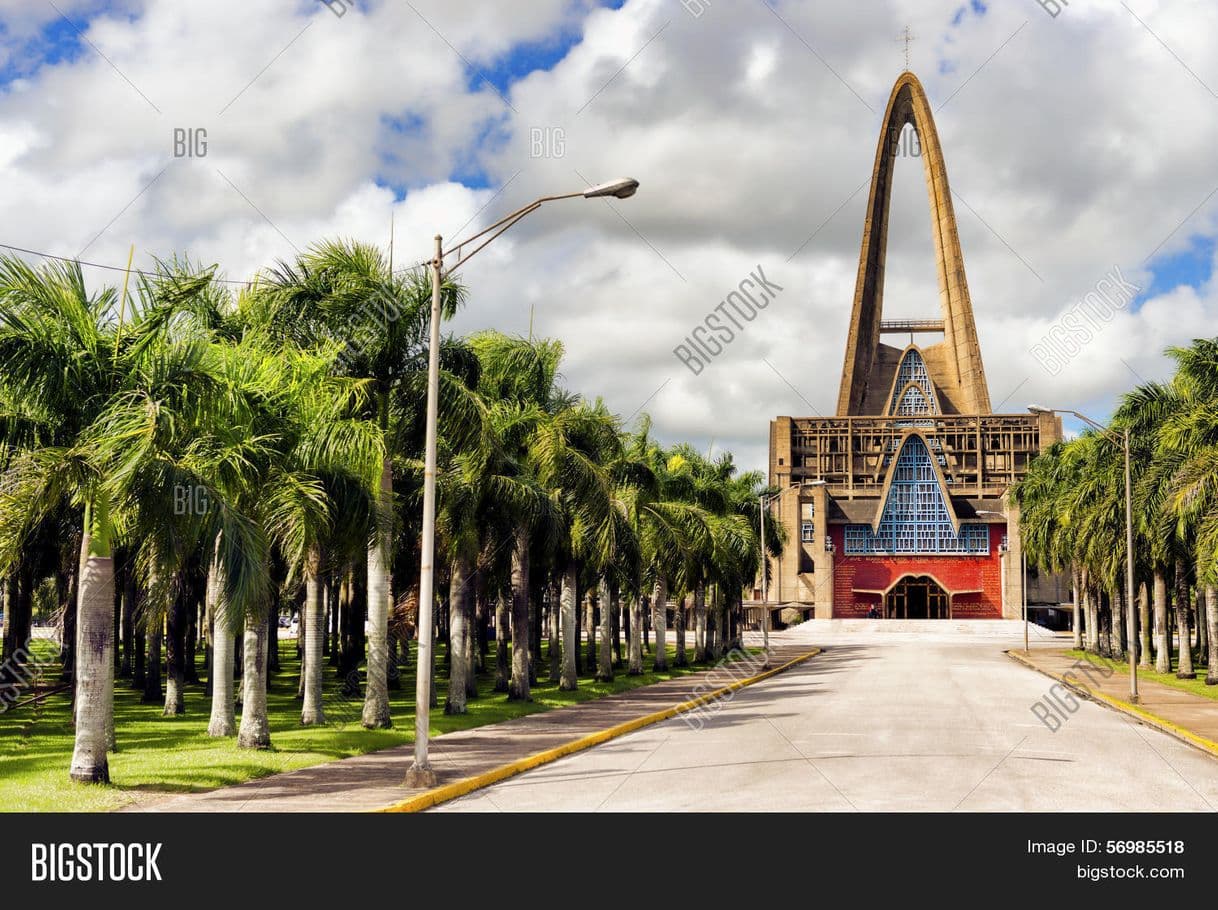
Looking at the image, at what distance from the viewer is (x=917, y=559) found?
119500 millimetres

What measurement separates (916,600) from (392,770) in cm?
10970

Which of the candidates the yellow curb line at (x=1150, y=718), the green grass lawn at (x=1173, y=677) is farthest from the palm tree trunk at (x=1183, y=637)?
the yellow curb line at (x=1150, y=718)

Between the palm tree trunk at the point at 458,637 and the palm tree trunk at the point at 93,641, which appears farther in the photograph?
the palm tree trunk at the point at 458,637

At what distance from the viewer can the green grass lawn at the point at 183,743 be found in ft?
49.5

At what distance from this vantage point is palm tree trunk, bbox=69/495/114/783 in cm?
1527

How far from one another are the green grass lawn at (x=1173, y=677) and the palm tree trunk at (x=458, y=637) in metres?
22.2

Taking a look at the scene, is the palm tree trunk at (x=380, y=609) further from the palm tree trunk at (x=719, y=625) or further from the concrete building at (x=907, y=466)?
the concrete building at (x=907, y=466)

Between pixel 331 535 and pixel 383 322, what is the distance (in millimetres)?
4331

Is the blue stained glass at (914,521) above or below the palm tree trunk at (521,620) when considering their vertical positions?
above

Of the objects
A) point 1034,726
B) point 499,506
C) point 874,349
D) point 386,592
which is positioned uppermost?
point 874,349

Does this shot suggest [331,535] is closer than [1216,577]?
Yes

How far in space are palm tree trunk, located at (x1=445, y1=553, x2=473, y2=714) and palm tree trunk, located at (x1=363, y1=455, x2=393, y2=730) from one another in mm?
3098
